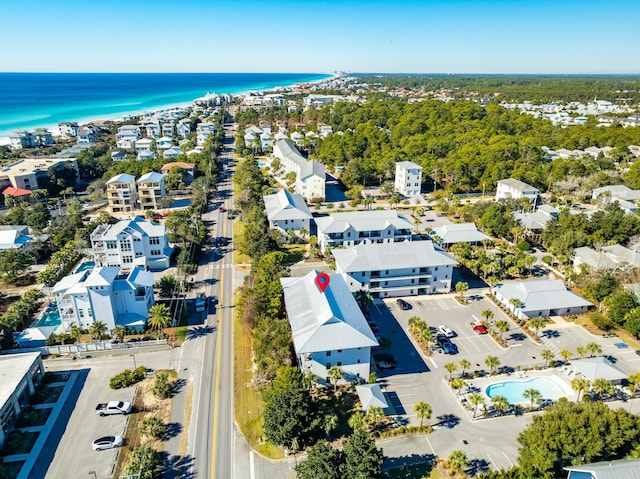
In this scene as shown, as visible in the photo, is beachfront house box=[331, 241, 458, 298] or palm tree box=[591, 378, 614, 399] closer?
palm tree box=[591, 378, 614, 399]

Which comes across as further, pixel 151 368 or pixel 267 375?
pixel 151 368

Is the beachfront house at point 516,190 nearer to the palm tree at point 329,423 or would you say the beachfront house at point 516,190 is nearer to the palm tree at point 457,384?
the palm tree at point 457,384

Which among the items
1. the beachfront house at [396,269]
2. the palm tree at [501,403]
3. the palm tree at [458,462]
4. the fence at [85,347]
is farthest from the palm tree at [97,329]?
the palm tree at [501,403]

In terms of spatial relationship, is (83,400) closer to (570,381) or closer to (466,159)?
(570,381)

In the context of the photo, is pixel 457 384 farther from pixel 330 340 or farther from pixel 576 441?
pixel 330 340

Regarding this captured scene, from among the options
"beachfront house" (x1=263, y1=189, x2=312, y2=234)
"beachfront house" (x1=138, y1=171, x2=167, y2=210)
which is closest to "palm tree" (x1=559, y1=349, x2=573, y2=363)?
"beachfront house" (x1=263, y1=189, x2=312, y2=234)

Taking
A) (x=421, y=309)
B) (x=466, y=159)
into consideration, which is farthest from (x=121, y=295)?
(x=466, y=159)

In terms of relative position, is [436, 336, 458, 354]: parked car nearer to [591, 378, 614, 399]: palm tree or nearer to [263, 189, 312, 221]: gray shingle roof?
[591, 378, 614, 399]: palm tree
